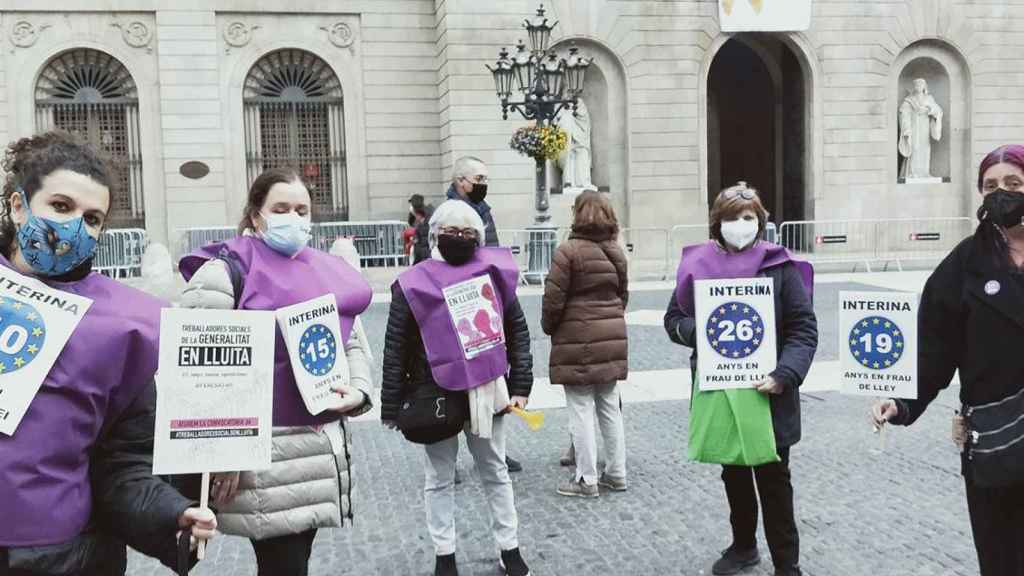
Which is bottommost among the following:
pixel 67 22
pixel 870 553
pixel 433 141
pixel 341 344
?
pixel 870 553

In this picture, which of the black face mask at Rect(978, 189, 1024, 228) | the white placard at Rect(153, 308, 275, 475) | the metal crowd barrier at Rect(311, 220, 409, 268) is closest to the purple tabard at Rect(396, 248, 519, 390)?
the white placard at Rect(153, 308, 275, 475)

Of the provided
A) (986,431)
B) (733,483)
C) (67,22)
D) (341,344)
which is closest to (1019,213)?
(986,431)

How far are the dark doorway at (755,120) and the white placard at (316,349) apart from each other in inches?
972

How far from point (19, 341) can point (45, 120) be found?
2260 cm

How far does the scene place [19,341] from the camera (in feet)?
7.32

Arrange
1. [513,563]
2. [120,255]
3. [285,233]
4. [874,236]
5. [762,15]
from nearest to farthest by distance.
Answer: [285,233] < [513,563] < [120,255] < [762,15] < [874,236]

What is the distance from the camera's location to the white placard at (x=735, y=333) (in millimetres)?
4328

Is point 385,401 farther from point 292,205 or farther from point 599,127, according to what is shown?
point 599,127

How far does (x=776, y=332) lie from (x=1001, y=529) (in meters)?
1.51

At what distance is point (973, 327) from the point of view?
3.13 metres

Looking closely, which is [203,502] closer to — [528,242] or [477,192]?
[477,192]

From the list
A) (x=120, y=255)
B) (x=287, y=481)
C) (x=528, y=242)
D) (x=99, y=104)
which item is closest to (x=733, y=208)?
(x=287, y=481)

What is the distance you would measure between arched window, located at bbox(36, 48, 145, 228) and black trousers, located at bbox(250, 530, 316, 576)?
2074 cm

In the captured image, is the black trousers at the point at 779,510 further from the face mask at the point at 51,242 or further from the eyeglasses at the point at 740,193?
the face mask at the point at 51,242
